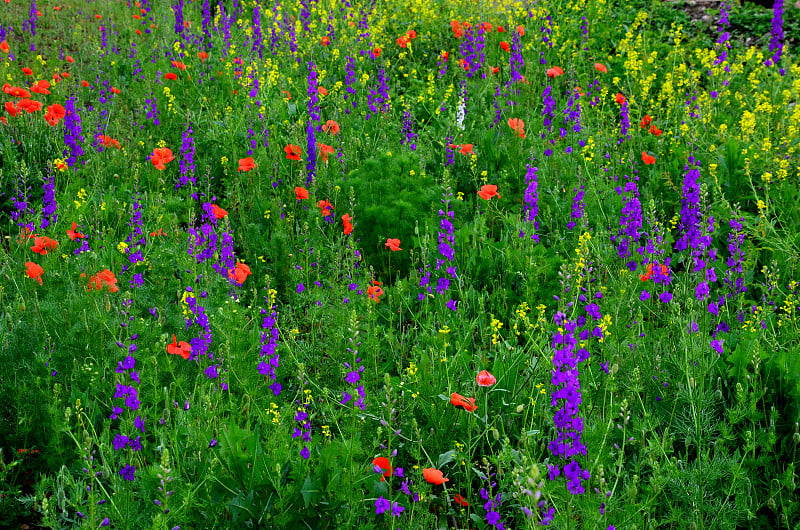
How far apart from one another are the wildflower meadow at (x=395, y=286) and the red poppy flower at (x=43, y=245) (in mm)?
15

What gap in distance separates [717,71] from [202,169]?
411cm

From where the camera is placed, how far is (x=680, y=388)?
8.25ft

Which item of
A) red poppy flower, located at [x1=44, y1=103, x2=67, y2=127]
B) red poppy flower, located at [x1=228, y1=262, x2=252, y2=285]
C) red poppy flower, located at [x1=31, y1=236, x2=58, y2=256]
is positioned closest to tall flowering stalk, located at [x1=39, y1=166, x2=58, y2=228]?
red poppy flower, located at [x1=31, y1=236, x2=58, y2=256]

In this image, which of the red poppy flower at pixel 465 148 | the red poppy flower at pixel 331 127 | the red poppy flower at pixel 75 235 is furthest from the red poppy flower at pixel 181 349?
the red poppy flower at pixel 465 148

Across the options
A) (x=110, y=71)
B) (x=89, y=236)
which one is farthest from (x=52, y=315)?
(x=110, y=71)

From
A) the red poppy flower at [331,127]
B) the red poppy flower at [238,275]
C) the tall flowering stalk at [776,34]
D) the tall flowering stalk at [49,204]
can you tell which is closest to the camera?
the red poppy flower at [238,275]

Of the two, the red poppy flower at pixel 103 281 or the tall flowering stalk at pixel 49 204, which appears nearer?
the red poppy flower at pixel 103 281

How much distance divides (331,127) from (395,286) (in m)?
1.47

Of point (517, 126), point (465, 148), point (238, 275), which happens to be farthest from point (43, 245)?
point (517, 126)

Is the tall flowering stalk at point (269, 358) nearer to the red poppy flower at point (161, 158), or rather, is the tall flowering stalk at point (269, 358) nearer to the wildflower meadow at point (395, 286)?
the wildflower meadow at point (395, 286)

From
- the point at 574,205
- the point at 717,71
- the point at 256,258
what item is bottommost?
the point at 256,258

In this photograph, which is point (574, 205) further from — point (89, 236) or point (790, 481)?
point (89, 236)

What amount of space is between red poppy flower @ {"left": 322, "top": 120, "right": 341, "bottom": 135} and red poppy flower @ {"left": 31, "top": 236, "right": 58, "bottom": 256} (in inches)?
71.6

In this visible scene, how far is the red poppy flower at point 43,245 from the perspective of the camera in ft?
9.82
